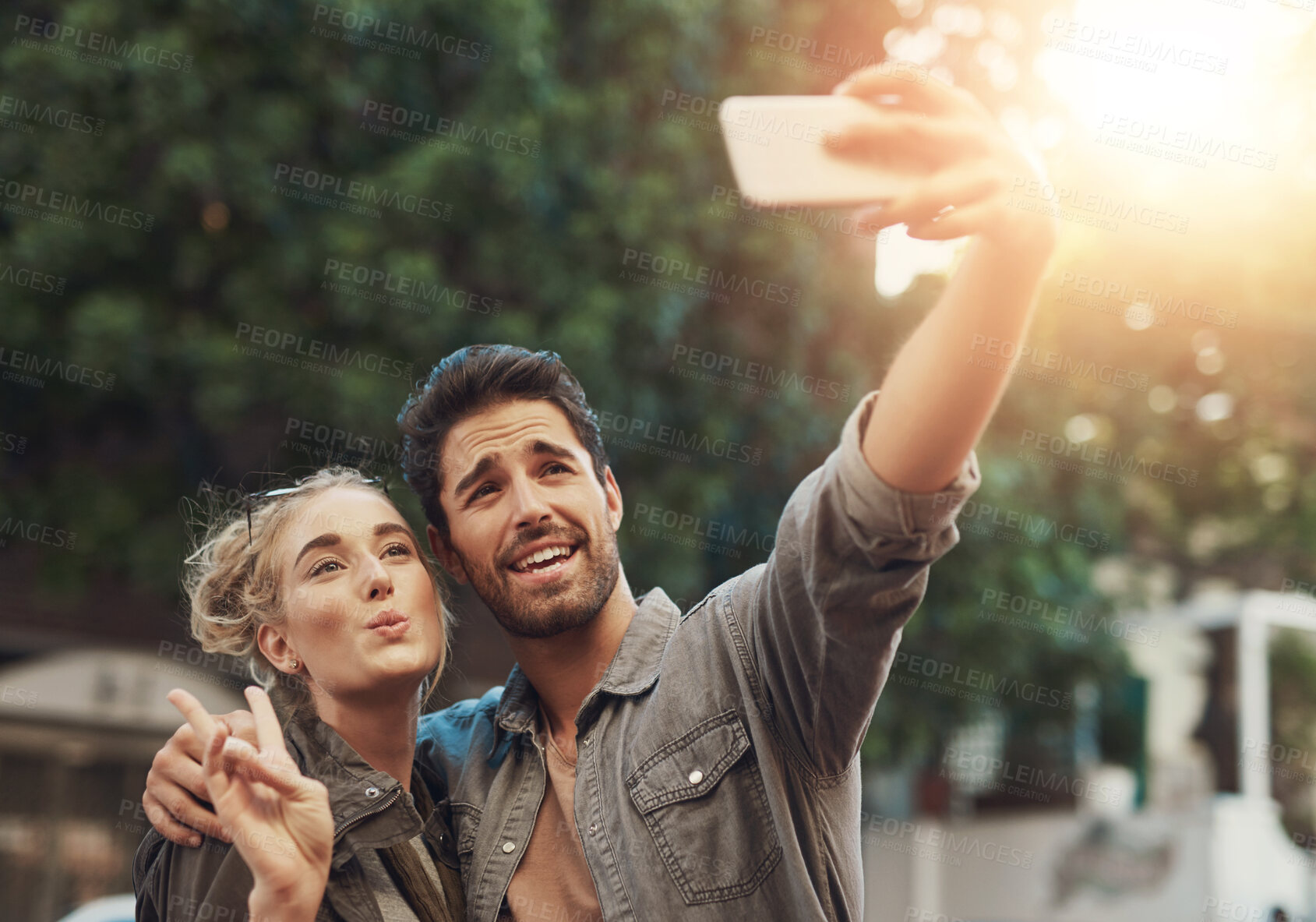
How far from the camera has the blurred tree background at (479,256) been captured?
618 centimetres

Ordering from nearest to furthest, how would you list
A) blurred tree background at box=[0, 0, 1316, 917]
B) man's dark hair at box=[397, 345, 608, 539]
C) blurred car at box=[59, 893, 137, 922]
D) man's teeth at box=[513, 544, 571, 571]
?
man's teeth at box=[513, 544, 571, 571] → man's dark hair at box=[397, 345, 608, 539] → blurred car at box=[59, 893, 137, 922] → blurred tree background at box=[0, 0, 1316, 917]

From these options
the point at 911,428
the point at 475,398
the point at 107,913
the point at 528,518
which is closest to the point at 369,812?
the point at 528,518

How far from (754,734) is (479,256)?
15.3ft

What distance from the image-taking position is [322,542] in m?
2.69

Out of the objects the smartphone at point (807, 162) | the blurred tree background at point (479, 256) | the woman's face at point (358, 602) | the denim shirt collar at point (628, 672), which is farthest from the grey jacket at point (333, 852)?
the blurred tree background at point (479, 256)

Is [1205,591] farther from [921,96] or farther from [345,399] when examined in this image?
[921,96]

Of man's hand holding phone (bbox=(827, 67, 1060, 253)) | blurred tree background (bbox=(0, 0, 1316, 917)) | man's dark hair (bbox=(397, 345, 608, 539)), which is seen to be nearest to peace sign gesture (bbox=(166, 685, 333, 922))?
man's dark hair (bbox=(397, 345, 608, 539))

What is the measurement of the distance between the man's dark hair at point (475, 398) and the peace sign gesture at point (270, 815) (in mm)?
853

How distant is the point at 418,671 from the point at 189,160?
4.43m

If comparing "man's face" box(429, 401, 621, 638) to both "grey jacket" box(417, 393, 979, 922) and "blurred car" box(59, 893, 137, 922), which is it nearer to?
"grey jacket" box(417, 393, 979, 922)

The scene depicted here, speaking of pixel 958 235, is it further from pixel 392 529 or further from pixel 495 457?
pixel 392 529

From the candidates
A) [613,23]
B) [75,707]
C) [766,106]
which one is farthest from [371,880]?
[75,707]

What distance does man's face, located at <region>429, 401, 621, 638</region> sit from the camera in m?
2.59

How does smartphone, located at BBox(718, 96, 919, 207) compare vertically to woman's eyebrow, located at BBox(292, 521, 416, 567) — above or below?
above
